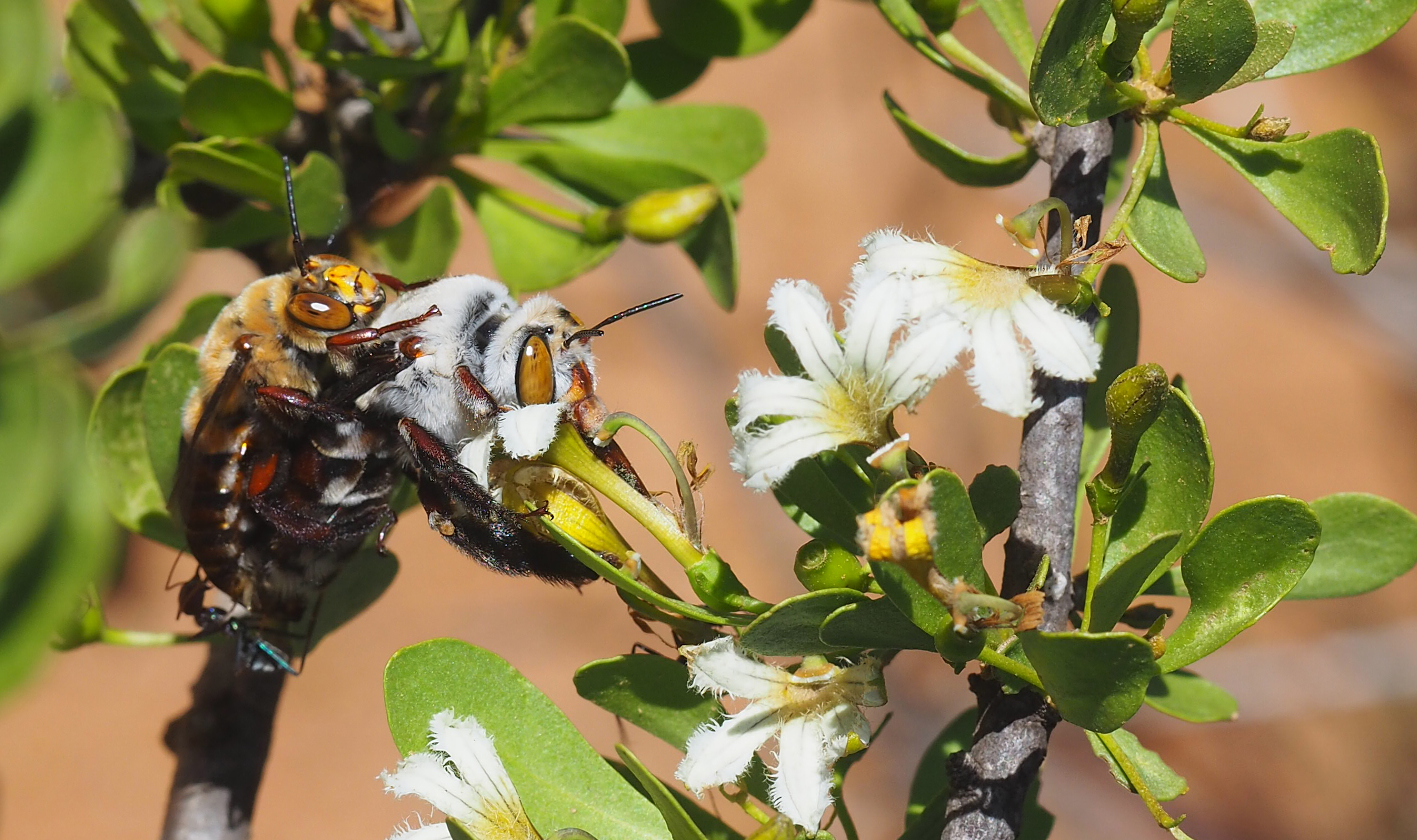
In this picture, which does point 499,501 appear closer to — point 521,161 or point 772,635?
point 772,635

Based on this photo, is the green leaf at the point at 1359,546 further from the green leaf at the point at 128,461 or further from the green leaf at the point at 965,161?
the green leaf at the point at 128,461

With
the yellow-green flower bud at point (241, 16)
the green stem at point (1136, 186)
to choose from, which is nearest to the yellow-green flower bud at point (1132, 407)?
the green stem at point (1136, 186)

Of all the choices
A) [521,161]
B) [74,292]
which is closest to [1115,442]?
[521,161]

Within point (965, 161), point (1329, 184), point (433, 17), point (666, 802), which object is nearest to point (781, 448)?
point (666, 802)

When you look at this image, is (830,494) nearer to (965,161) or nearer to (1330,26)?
(965,161)

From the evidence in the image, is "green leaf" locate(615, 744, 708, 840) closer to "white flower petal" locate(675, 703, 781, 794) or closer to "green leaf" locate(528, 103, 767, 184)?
"white flower petal" locate(675, 703, 781, 794)

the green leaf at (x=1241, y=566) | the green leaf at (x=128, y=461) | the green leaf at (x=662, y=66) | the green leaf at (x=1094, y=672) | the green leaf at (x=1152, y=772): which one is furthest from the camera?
the green leaf at (x=662, y=66)

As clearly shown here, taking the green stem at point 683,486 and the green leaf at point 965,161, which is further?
the green leaf at point 965,161
